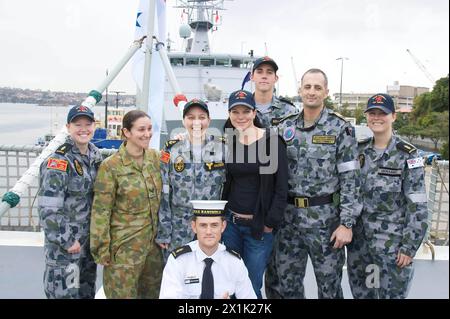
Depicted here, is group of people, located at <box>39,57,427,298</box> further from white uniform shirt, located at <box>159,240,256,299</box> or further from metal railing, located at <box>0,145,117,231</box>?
metal railing, located at <box>0,145,117,231</box>

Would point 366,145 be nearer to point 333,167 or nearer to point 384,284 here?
point 333,167

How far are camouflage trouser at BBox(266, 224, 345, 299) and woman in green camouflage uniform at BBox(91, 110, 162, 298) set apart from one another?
721 millimetres

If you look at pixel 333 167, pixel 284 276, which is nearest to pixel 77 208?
pixel 284 276

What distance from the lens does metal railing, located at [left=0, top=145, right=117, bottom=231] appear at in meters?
3.85

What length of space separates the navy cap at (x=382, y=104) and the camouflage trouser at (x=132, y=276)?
4.45 ft

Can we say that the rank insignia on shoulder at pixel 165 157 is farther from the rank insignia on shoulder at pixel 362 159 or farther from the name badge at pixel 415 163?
the name badge at pixel 415 163

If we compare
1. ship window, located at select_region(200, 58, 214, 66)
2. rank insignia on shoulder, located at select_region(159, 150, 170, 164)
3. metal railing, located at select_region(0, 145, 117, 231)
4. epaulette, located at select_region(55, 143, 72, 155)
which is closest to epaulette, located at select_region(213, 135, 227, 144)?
rank insignia on shoulder, located at select_region(159, 150, 170, 164)

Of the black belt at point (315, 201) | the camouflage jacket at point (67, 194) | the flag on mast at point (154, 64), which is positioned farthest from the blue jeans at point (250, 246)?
the flag on mast at point (154, 64)

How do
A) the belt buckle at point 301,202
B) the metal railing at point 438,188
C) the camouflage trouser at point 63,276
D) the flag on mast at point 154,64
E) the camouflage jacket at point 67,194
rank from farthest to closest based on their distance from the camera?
Answer: 1. the flag on mast at point 154,64
2. the metal railing at point 438,188
3. the belt buckle at point 301,202
4. the camouflage trouser at point 63,276
5. the camouflage jacket at point 67,194

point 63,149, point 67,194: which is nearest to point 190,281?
point 67,194

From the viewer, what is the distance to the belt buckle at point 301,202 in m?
2.20

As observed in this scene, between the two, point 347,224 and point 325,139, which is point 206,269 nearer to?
point 347,224

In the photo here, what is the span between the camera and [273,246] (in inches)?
92.4
